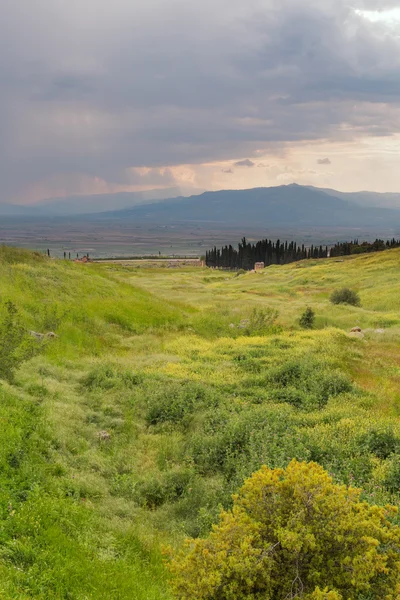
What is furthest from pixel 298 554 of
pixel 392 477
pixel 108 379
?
pixel 108 379

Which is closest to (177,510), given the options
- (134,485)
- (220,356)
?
(134,485)

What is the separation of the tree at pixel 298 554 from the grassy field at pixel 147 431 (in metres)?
2.36

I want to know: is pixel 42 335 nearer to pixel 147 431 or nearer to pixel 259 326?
pixel 147 431

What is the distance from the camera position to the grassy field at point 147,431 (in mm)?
7289

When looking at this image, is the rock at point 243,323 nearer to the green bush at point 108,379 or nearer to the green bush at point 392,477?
the green bush at point 108,379

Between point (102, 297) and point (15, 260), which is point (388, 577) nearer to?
point (102, 297)

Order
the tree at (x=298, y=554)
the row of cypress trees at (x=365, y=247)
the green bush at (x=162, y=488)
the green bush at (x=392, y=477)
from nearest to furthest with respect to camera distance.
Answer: the tree at (x=298, y=554), the green bush at (x=392, y=477), the green bush at (x=162, y=488), the row of cypress trees at (x=365, y=247)

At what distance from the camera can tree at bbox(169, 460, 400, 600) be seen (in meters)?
4.93

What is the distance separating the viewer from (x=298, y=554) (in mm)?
5203

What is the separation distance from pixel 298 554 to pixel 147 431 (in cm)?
885

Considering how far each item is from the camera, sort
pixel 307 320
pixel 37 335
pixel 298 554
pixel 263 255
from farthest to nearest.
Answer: pixel 263 255 → pixel 307 320 → pixel 37 335 → pixel 298 554

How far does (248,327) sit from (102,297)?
1019 cm

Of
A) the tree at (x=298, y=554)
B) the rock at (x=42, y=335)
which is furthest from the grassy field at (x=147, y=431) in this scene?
the tree at (x=298, y=554)

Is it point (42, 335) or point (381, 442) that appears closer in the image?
point (381, 442)
